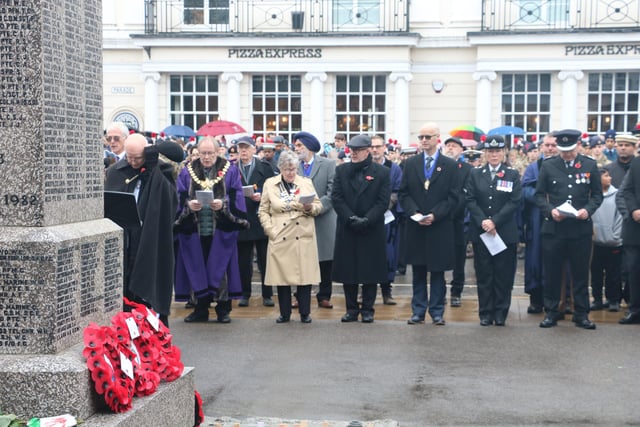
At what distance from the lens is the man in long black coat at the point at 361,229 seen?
1027 cm

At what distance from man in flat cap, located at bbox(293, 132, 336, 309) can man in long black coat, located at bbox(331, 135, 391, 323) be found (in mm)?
918

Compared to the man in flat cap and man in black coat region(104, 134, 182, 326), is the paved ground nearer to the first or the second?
the man in flat cap

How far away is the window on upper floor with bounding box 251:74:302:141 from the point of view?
2672 cm

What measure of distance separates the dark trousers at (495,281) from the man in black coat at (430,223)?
38cm

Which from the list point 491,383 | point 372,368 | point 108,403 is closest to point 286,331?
point 372,368

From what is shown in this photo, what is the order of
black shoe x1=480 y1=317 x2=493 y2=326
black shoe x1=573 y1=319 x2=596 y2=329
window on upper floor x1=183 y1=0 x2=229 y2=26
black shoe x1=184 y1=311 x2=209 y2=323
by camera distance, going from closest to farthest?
black shoe x1=573 y1=319 x2=596 y2=329, black shoe x1=480 y1=317 x2=493 y2=326, black shoe x1=184 y1=311 x2=209 y2=323, window on upper floor x1=183 y1=0 x2=229 y2=26

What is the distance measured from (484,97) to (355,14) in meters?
4.49

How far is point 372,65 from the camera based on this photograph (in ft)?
85.5

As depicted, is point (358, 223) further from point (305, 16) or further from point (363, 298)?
point (305, 16)

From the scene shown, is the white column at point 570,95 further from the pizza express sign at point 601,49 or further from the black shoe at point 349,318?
the black shoe at point 349,318

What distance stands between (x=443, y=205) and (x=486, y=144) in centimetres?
89

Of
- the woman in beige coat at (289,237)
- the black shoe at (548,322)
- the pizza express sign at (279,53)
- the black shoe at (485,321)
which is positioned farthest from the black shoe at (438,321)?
the pizza express sign at (279,53)

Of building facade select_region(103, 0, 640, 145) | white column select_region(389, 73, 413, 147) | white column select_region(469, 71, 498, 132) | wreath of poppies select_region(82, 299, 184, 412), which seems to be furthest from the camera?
white column select_region(389, 73, 413, 147)

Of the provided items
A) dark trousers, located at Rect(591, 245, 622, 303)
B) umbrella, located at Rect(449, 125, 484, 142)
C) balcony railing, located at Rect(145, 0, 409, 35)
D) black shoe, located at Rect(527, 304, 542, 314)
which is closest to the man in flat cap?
black shoe, located at Rect(527, 304, 542, 314)
